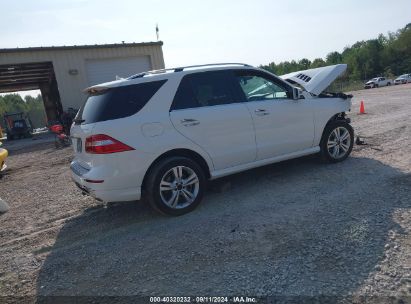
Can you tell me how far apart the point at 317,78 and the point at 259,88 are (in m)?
1.34

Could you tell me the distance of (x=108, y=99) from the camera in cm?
468

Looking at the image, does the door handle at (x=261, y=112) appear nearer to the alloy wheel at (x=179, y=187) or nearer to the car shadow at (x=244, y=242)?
the car shadow at (x=244, y=242)

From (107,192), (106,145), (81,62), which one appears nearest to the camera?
(106,145)

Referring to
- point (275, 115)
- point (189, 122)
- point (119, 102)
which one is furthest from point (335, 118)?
point (119, 102)

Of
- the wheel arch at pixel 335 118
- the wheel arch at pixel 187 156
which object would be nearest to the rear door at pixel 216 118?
the wheel arch at pixel 187 156

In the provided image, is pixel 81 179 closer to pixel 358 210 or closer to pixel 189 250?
pixel 189 250

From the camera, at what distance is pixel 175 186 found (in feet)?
16.1

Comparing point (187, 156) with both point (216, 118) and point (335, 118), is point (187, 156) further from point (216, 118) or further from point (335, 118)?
point (335, 118)

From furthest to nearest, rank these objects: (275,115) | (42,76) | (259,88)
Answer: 1. (42,76)
2. (259,88)
3. (275,115)

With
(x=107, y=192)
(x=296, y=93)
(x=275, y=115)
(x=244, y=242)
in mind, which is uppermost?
(x=296, y=93)

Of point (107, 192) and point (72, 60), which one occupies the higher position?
point (72, 60)

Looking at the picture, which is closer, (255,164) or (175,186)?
(175,186)

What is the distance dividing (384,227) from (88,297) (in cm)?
304

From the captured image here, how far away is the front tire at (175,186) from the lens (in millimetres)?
4746
